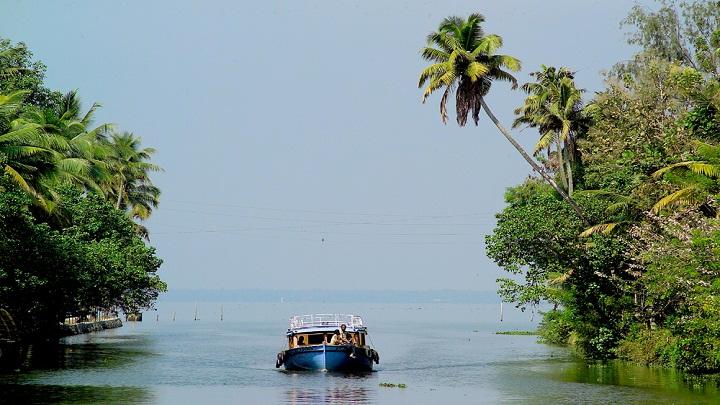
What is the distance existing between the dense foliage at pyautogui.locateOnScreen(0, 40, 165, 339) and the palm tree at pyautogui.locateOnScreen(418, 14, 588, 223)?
1990cm

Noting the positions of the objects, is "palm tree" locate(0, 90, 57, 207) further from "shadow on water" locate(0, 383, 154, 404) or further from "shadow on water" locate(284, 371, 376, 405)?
"shadow on water" locate(284, 371, 376, 405)

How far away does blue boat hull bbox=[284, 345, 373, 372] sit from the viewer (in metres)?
44.9

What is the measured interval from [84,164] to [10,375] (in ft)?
73.3

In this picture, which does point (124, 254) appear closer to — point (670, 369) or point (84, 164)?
point (84, 164)

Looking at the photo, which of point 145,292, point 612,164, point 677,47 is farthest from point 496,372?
point 145,292

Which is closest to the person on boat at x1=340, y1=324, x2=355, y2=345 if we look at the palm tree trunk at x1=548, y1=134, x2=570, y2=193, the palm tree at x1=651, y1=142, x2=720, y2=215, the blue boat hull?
the blue boat hull

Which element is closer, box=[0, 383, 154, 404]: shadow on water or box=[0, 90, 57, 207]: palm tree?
box=[0, 383, 154, 404]: shadow on water

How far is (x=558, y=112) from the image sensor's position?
2437 inches

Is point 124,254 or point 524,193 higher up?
point 524,193

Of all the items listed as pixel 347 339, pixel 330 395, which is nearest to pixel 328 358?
pixel 347 339

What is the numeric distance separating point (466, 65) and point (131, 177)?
171 ft

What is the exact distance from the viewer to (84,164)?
59.3 metres

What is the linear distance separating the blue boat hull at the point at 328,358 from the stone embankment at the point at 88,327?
3572cm

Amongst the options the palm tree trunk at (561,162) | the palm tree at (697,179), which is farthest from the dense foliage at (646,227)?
the palm tree trunk at (561,162)
